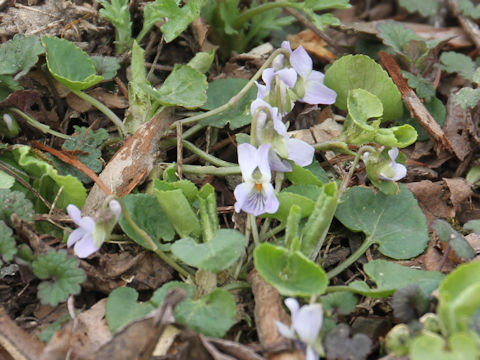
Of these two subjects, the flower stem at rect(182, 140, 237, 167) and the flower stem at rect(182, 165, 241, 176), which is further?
the flower stem at rect(182, 140, 237, 167)

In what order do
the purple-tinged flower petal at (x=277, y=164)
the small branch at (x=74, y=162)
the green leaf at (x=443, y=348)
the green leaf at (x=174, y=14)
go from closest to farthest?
the green leaf at (x=443, y=348) → the purple-tinged flower petal at (x=277, y=164) → the small branch at (x=74, y=162) → the green leaf at (x=174, y=14)

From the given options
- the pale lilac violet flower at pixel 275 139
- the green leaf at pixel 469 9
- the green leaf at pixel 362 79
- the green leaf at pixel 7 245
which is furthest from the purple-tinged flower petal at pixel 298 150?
the green leaf at pixel 469 9

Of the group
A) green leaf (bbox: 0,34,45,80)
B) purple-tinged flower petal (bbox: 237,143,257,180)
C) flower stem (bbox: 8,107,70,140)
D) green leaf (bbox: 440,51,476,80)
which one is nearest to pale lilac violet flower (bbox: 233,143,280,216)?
purple-tinged flower petal (bbox: 237,143,257,180)

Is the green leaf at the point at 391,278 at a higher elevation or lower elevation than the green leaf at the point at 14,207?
lower

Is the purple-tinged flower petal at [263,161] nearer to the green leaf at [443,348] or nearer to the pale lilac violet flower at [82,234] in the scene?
the pale lilac violet flower at [82,234]

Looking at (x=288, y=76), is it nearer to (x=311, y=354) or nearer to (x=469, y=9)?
(x=311, y=354)

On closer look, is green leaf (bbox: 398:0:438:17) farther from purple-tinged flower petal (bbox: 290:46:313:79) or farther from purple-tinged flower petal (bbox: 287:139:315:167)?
purple-tinged flower petal (bbox: 287:139:315:167)
